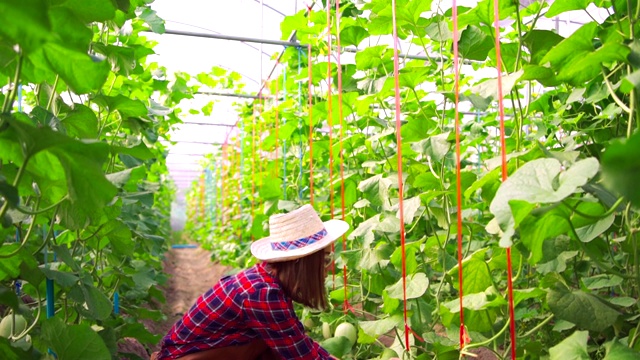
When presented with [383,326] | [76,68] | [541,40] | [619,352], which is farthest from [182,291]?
[76,68]

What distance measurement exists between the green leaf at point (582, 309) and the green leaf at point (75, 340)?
1.09 m

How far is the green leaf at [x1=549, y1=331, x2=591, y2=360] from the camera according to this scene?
4.65 ft

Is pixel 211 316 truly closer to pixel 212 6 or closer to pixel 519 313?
pixel 519 313

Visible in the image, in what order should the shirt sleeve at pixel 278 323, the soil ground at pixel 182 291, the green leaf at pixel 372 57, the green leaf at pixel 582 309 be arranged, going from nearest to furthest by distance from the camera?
1. the green leaf at pixel 582 309
2. the shirt sleeve at pixel 278 323
3. the green leaf at pixel 372 57
4. the soil ground at pixel 182 291

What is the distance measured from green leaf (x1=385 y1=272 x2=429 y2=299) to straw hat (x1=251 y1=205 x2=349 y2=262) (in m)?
0.26

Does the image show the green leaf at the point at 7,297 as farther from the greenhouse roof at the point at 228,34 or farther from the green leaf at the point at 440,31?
the greenhouse roof at the point at 228,34

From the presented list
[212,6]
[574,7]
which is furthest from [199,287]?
[574,7]

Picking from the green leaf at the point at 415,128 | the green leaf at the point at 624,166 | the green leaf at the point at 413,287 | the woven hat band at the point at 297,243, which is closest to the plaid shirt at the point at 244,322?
the woven hat band at the point at 297,243

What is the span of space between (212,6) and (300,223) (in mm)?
5234

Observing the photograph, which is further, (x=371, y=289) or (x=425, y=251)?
(x=371, y=289)

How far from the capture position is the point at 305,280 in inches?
81.0

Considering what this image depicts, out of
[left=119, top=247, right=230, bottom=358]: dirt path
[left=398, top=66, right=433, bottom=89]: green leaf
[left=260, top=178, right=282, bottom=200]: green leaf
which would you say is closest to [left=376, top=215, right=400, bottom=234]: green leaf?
[left=398, top=66, right=433, bottom=89]: green leaf

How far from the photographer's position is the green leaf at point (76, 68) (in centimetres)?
101

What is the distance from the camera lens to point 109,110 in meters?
2.10
